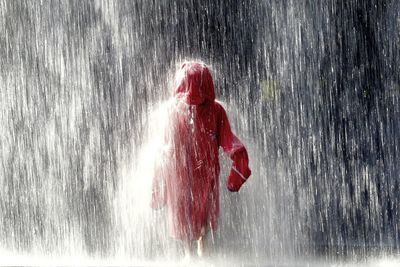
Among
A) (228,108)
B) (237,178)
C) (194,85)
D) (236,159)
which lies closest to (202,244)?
(237,178)

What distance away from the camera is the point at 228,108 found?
6.81 metres

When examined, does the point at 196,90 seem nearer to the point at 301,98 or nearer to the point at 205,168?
the point at 205,168

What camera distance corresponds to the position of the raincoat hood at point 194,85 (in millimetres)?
4883

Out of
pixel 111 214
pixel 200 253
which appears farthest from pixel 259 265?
pixel 111 214

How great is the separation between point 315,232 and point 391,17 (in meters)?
2.50

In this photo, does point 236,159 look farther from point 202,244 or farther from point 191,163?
point 202,244

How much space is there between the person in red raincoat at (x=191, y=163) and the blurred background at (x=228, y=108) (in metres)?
1.74

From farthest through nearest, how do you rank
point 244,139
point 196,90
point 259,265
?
point 244,139
point 259,265
point 196,90

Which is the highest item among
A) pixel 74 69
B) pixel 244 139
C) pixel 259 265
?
pixel 74 69

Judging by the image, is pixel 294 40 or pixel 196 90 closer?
pixel 196 90

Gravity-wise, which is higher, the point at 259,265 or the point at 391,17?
the point at 391,17

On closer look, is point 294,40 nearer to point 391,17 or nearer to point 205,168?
point 391,17

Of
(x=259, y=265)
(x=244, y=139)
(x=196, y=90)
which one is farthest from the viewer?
(x=244, y=139)

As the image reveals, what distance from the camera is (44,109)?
23.7ft
